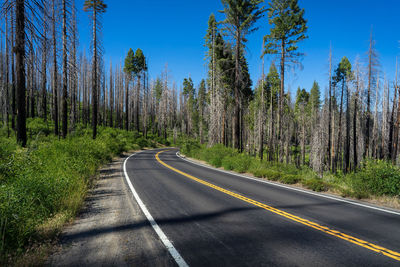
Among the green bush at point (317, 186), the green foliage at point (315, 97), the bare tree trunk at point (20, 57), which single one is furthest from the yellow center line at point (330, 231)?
the green foliage at point (315, 97)

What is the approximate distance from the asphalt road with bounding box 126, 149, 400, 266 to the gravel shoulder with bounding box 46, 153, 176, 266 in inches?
17.7

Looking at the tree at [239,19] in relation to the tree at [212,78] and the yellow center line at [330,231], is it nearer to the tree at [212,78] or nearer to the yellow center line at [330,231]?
the tree at [212,78]

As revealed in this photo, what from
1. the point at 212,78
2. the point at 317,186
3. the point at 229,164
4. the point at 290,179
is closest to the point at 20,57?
the point at 229,164

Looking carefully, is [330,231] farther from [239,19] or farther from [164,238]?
[239,19]

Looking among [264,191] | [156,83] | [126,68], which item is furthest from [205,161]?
Result: [156,83]

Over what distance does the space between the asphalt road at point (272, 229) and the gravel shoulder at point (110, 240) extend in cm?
45

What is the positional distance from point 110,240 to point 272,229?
11.7 ft

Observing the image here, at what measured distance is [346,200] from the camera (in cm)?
777

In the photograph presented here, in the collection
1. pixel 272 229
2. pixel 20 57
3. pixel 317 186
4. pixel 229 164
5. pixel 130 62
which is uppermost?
pixel 130 62

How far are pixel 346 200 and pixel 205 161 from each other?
48.7ft

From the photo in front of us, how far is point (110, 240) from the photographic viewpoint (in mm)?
4438

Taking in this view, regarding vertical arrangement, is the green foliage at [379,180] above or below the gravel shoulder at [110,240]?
above

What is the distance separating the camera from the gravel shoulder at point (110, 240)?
3670 millimetres

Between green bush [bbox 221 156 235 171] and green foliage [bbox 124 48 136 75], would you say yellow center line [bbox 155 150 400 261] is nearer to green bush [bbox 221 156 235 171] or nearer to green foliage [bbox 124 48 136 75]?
green bush [bbox 221 156 235 171]
